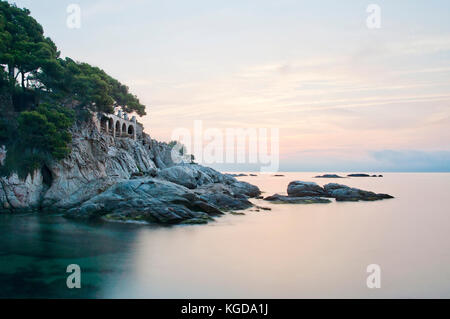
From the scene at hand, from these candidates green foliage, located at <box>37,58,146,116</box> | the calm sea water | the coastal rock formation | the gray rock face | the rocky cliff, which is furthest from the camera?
the coastal rock formation

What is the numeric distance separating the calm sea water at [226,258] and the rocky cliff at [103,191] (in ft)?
6.87

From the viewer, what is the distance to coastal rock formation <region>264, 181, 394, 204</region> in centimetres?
4119

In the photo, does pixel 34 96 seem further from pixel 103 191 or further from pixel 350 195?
pixel 350 195

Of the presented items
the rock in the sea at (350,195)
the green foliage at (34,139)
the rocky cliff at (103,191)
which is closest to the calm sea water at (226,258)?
the rocky cliff at (103,191)

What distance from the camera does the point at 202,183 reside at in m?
43.2

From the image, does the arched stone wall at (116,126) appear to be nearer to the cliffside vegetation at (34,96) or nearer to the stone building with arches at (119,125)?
the stone building with arches at (119,125)

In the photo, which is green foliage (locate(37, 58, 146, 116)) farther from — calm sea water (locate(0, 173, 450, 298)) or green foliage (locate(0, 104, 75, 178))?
calm sea water (locate(0, 173, 450, 298))

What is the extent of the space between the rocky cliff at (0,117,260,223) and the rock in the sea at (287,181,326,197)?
11814mm

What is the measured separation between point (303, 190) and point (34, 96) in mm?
36595

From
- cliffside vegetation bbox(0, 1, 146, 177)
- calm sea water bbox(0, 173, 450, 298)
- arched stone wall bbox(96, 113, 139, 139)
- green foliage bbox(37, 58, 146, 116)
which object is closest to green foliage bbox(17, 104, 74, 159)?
cliffside vegetation bbox(0, 1, 146, 177)

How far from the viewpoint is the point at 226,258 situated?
53.6 ft

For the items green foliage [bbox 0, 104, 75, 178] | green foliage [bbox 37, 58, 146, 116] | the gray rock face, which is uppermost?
green foliage [bbox 37, 58, 146, 116]
